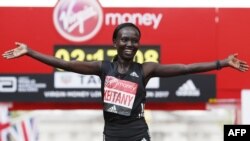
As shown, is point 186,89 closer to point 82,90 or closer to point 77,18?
point 82,90

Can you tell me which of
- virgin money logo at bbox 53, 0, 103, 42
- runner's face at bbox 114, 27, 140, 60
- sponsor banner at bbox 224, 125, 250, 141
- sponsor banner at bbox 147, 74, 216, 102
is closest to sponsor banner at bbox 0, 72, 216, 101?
sponsor banner at bbox 147, 74, 216, 102

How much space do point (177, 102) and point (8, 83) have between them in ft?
6.15

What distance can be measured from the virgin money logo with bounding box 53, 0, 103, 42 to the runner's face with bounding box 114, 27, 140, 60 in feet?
8.76

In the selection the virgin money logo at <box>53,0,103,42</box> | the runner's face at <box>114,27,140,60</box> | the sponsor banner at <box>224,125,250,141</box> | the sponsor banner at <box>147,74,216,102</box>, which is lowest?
the sponsor banner at <box>224,125,250,141</box>

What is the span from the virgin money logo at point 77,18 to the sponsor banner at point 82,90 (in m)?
0.48

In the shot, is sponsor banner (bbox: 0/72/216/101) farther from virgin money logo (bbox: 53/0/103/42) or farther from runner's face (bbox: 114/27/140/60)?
runner's face (bbox: 114/27/140/60)

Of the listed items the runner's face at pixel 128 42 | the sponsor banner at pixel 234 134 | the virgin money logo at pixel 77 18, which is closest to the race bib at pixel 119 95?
the runner's face at pixel 128 42

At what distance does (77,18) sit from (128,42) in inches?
111

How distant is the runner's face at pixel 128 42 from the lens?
9.70ft

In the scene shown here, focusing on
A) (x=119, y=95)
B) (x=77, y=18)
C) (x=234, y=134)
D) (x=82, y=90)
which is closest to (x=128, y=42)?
(x=119, y=95)

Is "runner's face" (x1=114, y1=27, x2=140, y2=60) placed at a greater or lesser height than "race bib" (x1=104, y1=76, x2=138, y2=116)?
greater

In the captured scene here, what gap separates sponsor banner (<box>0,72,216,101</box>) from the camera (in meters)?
5.58

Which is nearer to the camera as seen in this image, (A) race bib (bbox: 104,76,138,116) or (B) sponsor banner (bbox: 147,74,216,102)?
(A) race bib (bbox: 104,76,138,116)

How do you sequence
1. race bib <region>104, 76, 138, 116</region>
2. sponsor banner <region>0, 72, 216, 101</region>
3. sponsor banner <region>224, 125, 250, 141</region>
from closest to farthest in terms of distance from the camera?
race bib <region>104, 76, 138, 116</region> → sponsor banner <region>224, 125, 250, 141</region> → sponsor banner <region>0, 72, 216, 101</region>
